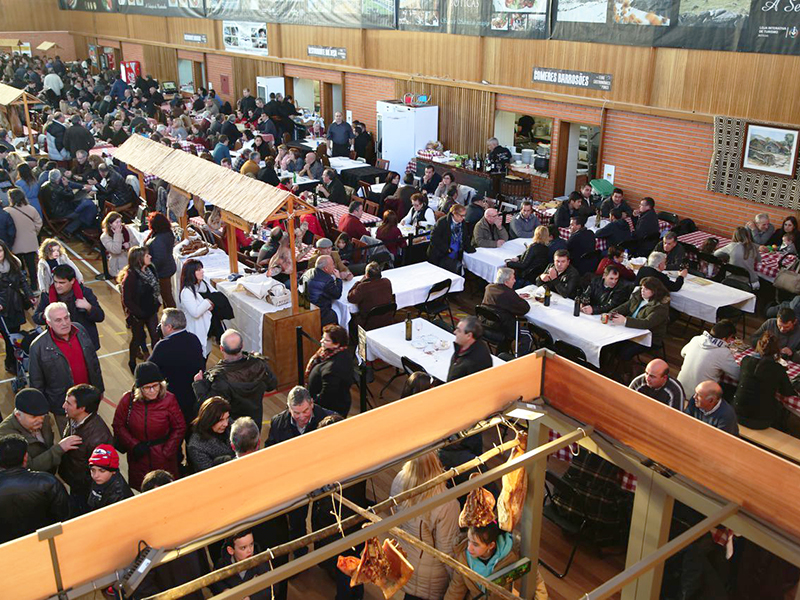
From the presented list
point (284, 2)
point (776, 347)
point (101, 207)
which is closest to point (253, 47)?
point (284, 2)

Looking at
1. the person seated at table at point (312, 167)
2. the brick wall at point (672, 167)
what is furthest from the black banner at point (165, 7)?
the brick wall at point (672, 167)

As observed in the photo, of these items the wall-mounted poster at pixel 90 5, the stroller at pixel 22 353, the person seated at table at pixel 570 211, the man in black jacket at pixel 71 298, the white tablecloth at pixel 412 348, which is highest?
the wall-mounted poster at pixel 90 5

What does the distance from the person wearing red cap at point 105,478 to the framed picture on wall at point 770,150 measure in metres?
9.54

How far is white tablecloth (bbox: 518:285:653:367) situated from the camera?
7406mm

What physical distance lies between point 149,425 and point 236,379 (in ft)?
2.57

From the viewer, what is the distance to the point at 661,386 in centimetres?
568

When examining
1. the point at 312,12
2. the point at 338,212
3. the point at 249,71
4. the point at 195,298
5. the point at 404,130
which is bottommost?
the point at 338,212

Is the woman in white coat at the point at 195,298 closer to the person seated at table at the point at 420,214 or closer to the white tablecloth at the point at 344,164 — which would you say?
the person seated at table at the point at 420,214

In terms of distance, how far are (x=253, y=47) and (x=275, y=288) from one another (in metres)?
16.5

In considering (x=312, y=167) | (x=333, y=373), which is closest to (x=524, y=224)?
(x=312, y=167)

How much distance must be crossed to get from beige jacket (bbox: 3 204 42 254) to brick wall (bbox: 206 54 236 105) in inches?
611

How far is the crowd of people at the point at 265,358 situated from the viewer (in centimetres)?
435

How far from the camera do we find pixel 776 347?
251 inches

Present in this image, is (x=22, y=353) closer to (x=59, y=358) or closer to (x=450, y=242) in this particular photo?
(x=59, y=358)
